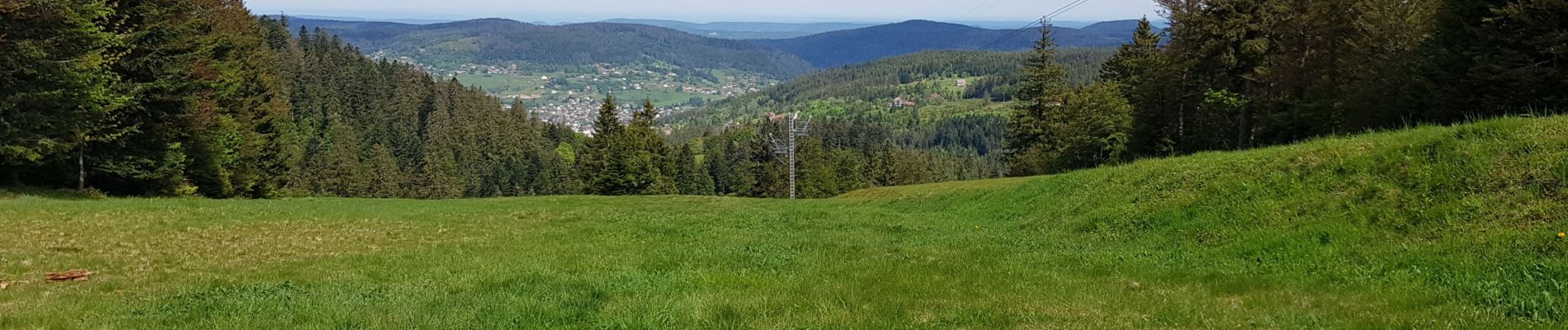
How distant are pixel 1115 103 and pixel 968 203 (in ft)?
133

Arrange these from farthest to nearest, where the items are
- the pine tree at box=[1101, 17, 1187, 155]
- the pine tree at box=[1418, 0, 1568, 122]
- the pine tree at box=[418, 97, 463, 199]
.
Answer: the pine tree at box=[418, 97, 463, 199] < the pine tree at box=[1101, 17, 1187, 155] < the pine tree at box=[1418, 0, 1568, 122]

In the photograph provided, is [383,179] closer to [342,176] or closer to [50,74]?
[342,176]

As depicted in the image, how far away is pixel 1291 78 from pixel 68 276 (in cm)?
4501

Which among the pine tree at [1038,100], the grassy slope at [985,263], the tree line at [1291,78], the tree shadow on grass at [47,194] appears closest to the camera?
the grassy slope at [985,263]

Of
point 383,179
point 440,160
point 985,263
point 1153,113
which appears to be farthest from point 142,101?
point 440,160

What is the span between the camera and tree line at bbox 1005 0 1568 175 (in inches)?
973

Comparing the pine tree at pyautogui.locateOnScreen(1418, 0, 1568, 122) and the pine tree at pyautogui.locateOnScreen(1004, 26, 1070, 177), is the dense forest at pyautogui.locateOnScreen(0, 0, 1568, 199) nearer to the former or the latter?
the pine tree at pyautogui.locateOnScreen(1418, 0, 1568, 122)

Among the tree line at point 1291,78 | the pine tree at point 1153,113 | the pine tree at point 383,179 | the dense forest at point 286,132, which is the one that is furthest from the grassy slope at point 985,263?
the pine tree at point 383,179

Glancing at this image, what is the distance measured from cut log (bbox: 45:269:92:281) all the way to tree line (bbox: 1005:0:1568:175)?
21852mm

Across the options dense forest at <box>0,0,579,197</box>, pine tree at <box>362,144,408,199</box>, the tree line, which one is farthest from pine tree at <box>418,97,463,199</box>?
the tree line

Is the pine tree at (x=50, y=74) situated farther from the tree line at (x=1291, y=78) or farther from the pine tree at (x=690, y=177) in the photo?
the pine tree at (x=690, y=177)

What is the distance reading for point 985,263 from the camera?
1139cm

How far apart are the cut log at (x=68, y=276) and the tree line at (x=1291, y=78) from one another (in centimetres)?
2185

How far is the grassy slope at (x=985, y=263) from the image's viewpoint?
7301mm
